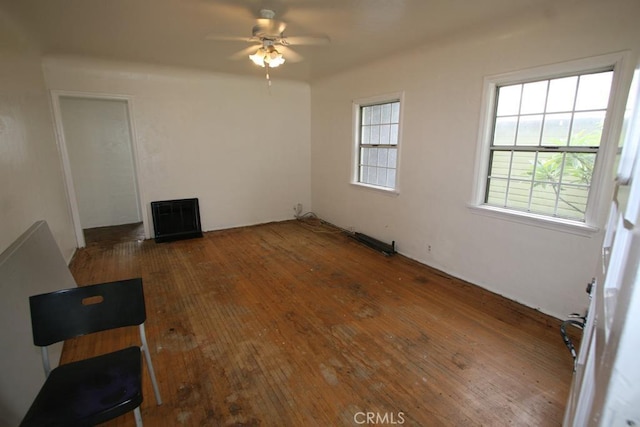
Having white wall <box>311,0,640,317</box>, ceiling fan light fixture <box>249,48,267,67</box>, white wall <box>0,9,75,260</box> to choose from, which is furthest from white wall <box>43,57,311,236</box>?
ceiling fan light fixture <box>249,48,267,67</box>

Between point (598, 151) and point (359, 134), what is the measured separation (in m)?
2.99

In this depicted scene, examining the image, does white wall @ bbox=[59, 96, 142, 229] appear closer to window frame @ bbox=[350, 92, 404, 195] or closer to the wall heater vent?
the wall heater vent

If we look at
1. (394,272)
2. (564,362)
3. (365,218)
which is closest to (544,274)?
(564,362)

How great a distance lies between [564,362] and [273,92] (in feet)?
17.1

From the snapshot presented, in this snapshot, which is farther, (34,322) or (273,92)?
(273,92)

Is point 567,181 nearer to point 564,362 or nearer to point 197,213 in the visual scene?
point 564,362

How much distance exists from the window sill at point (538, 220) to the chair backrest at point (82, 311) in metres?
3.06

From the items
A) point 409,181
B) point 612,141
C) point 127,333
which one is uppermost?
point 612,141

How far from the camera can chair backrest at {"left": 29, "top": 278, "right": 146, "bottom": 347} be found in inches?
55.7

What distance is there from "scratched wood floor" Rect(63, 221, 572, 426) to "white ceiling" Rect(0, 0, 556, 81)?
261cm

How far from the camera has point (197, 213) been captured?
16.3 ft

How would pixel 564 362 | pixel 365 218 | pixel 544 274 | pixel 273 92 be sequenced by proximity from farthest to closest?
1. pixel 273 92
2. pixel 365 218
3. pixel 544 274
4. pixel 564 362

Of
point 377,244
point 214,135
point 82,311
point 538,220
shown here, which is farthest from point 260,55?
point 538,220

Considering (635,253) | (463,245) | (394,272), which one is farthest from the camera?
(394,272)
